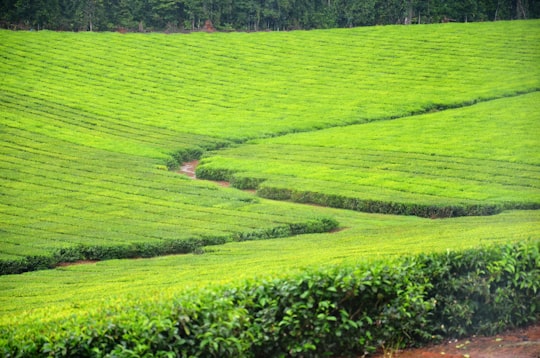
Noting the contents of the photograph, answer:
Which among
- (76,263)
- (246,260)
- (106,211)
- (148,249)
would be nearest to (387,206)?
(148,249)

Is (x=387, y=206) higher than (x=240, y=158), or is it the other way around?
(x=240, y=158)

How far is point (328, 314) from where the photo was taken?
31.1 feet

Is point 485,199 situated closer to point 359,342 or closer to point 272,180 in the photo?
point 272,180

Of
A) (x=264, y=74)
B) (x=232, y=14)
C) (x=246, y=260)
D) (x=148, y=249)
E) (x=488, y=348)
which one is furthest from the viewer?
(x=232, y=14)

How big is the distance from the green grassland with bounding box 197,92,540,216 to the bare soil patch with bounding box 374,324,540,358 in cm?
1528

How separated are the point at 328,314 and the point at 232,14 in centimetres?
5729

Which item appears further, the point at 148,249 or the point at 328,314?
the point at 148,249

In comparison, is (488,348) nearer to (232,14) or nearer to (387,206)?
(387,206)

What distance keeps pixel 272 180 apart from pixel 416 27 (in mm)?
36888

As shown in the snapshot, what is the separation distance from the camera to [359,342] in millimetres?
9602

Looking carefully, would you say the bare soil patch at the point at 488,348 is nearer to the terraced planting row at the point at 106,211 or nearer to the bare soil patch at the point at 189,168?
the terraced planting row at the point at 106,211

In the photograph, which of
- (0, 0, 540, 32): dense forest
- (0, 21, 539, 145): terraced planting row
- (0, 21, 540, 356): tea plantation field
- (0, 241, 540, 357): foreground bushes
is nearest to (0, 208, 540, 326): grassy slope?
(0, 21, 540, 356): tea plantation field

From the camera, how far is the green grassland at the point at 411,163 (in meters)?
26.6

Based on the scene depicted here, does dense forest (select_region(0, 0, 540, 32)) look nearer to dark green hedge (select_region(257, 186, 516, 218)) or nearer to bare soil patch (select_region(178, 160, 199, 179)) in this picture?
bare soil patch (select_region(178, 160, 199, 179))
